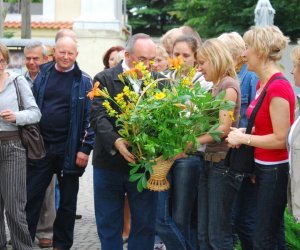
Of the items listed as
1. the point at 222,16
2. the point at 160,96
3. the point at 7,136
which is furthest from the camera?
the point at 222,16

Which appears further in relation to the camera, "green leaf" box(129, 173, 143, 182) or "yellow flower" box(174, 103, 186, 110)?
"green leaf" box(129, 173, 143, 182)

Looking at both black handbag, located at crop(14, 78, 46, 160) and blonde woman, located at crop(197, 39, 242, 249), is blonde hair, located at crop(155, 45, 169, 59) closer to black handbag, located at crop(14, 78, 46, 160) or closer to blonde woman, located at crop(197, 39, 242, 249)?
black handbag, located at crop(14, 78, 46, 160)

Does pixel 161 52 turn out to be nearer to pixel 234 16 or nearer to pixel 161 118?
pixel 161 118

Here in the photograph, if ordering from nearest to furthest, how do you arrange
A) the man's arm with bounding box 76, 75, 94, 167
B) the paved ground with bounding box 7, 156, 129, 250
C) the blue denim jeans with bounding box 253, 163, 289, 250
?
the blue denim jeans with bounding box 253, 163, 289, 250 < the man's arm with bounding box 76, 75, 94, 167 < the paved ground with bounding box 7, 156, 129, 250

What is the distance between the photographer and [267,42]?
552cm

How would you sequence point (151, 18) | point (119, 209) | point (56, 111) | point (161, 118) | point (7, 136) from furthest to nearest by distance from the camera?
point (151, 18)
point (56, 111)
point (7, 136)
point (119, 209)
point (161, 118)

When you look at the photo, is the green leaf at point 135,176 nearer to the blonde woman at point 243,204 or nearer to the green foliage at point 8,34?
the blonde woman at point 243,204

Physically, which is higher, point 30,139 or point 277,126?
point 277,126

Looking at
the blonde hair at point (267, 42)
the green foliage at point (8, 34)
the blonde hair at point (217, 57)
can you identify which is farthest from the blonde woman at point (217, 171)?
the green foliage at point (8, 34)

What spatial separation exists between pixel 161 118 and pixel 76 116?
2092 mm

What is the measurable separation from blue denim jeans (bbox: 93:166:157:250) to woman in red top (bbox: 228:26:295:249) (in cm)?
104

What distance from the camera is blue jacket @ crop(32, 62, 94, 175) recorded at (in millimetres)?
7375

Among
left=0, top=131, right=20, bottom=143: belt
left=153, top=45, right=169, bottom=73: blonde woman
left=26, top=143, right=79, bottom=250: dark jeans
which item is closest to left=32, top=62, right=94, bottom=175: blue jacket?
left=26, top=143, right=79, bottom=250: dark jeans

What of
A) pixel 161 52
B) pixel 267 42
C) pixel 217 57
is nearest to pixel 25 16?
pixel 161 52
